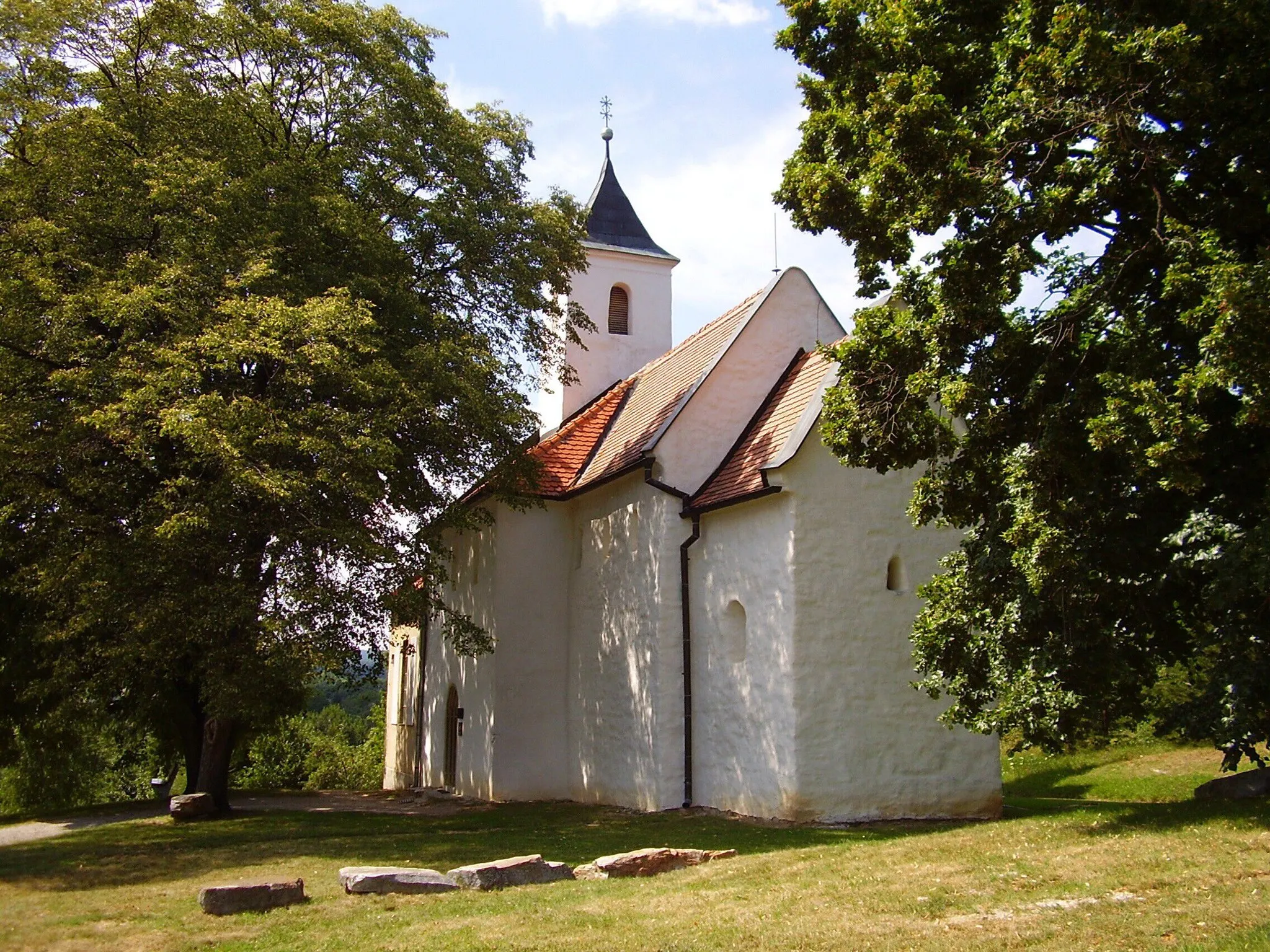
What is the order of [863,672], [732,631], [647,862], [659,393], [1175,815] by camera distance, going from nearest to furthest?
1. [647,862]
2. [1175,815]
3. [863,672]
4. [732,631]
5. [659,393]

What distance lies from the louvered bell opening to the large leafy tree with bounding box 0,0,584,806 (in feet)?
29.6

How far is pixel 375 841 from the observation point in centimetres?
1391

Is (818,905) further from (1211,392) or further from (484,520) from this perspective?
(484,520)

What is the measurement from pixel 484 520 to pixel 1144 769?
14.2 m

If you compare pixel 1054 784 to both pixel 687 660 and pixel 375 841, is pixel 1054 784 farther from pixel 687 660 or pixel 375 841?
pixel 375 841

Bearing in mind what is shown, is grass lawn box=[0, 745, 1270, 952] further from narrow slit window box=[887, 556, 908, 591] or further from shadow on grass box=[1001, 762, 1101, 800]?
shadow on grass box=[1001, 762, 1101, 800]

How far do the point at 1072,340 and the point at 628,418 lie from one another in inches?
517

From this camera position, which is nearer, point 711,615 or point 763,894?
point 763,894

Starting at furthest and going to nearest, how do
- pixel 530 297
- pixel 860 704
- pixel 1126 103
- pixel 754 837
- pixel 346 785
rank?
pixel 346 785, pixel 530 297, pixel 860 704, pixel 754 837, pixel 1126 103

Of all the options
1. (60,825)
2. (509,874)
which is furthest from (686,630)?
(60,825)

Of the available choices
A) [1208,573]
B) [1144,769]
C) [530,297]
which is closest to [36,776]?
[530,297]

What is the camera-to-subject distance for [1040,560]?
29.2ft

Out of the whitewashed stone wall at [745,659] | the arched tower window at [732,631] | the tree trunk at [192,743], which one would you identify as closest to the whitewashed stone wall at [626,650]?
the whitewashed stone wall at [745,659]

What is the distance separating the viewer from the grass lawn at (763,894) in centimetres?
722
